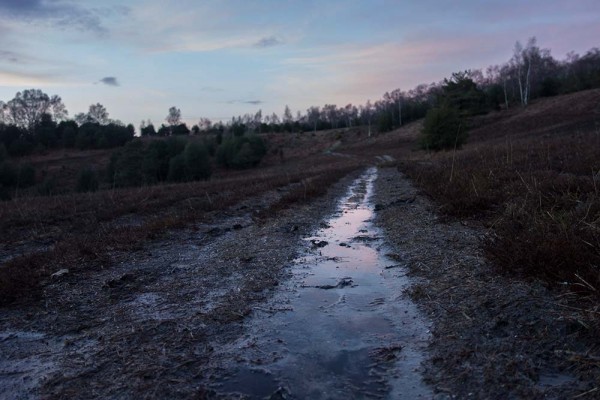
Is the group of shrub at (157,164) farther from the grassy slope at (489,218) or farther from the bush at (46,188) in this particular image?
the grassy slope at (489,218)

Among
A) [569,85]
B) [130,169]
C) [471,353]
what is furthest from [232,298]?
[569,85]

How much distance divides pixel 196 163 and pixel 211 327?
56408mm

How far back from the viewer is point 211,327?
15.7 ft

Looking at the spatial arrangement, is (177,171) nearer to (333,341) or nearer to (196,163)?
(196,163)

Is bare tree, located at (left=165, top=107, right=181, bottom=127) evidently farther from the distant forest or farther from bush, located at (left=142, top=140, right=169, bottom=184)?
bush, located at (left=142, top=140, right=169, bottom=184)

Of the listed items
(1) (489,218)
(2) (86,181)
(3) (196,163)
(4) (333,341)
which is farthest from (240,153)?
(4) (333,341)

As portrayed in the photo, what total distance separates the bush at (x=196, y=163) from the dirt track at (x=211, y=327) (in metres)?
51.5

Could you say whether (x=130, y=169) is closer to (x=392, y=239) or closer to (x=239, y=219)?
(x=239, y=219)

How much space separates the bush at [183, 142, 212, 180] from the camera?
58375 mm

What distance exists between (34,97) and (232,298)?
14009cm

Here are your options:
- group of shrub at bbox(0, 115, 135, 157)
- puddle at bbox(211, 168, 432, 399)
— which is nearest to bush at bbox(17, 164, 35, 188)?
group of shrub at bbox(0, 115, 135, 157)

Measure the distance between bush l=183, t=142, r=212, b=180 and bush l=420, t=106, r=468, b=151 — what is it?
3007 cm

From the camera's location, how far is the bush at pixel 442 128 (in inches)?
1667

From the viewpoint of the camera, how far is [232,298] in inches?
225
